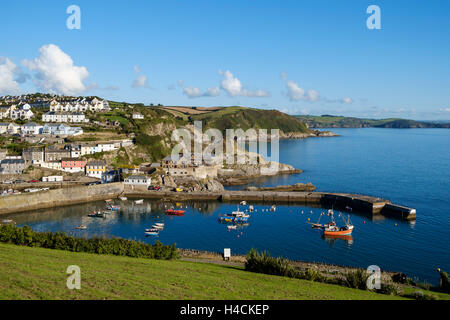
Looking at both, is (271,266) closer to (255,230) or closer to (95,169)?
(255,230)

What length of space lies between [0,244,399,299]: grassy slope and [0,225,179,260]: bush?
217 centimetres

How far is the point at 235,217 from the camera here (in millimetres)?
55344

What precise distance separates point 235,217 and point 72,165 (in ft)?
135

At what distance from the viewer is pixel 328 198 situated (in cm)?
6506

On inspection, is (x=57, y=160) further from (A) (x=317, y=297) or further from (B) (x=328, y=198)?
(A) (x=317, y=297)

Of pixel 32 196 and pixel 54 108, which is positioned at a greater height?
pixel 54 108

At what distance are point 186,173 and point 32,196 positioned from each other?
3113cm

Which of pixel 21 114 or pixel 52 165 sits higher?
pixel 21 114

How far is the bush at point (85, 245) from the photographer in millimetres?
28484

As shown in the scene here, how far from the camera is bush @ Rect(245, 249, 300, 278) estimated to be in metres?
24.3

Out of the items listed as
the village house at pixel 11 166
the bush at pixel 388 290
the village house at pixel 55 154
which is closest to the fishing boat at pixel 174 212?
the village house at pixel 55 154

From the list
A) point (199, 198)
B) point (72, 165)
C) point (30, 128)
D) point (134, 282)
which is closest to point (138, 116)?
point (30, 128)

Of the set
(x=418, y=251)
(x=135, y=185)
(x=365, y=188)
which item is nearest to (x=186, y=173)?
(x=135, y=185)
